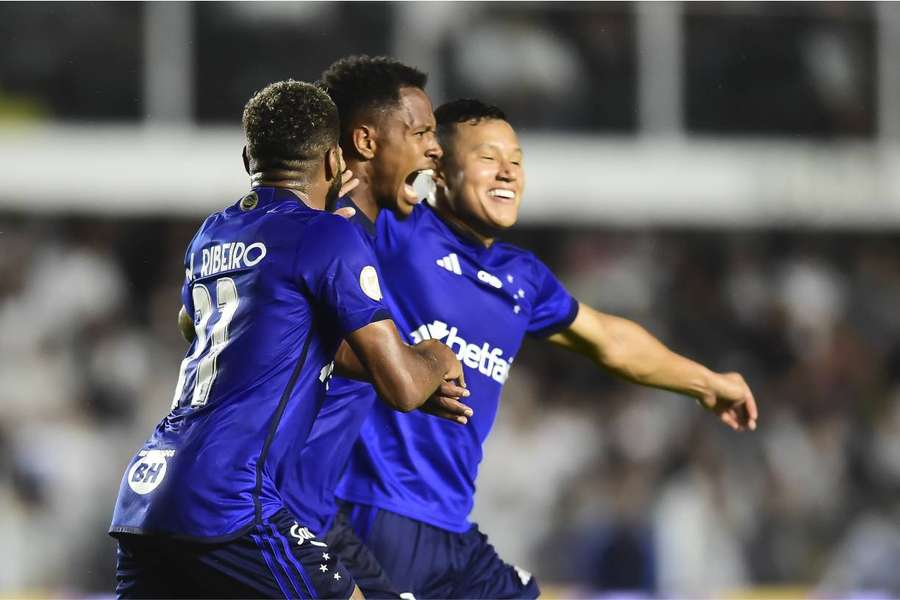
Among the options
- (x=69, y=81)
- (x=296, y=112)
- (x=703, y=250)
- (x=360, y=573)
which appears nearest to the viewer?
(x=296, y=112)

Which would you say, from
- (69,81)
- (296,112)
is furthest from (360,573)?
(69,81)

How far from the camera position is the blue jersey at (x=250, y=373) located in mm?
3180

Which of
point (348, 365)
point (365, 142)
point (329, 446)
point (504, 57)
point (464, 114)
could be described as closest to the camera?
point (348, 365)

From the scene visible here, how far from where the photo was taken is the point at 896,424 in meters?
10.9

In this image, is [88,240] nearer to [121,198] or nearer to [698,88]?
[121,198]

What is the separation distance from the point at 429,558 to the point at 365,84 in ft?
4.95

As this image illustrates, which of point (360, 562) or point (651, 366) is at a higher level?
point (651, 366)

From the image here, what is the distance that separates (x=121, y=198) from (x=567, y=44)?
13.7 ft

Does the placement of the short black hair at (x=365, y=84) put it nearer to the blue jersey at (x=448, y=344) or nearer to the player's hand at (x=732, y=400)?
the blue jersey at (x=448, y=344)

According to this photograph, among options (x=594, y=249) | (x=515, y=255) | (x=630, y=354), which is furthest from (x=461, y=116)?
(x=594, y=249)

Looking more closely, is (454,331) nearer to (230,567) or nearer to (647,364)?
(647,364)

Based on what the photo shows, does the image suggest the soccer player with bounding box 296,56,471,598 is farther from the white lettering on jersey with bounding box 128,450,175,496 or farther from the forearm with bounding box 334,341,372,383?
the white lettering on jersey with bounding box 128,450,175,496

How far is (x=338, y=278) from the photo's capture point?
322cm

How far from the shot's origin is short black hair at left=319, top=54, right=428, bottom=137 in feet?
13.7
